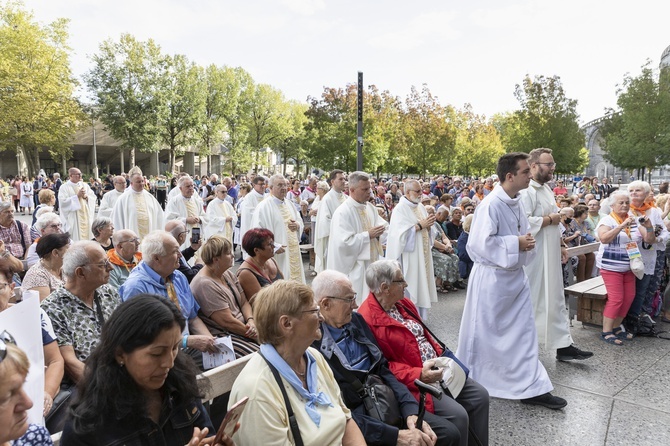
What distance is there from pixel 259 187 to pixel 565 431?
6939 millimetres

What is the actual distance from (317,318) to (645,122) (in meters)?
39.8

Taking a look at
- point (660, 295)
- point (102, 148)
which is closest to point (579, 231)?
point (660, 295)

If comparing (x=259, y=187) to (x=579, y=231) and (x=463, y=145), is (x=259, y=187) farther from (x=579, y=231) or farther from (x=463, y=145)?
(x=463, y=145)

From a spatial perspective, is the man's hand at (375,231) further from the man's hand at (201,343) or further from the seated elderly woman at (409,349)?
the man's hand at (201,343)

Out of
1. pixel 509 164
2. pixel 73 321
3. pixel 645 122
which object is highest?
pixel 645 122

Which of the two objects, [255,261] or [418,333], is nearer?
[418,333]

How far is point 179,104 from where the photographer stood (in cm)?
3816

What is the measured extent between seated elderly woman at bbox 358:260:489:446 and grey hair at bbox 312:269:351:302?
422 mm

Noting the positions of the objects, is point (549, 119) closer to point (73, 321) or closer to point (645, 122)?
point (645, 122)

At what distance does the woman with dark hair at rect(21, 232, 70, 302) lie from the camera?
407 cm

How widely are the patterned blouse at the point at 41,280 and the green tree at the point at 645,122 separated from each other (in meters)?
37.9

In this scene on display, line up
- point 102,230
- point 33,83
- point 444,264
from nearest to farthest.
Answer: point 102,230 → point 444,264 → point 33,83

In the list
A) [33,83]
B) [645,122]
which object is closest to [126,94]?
[33,83]

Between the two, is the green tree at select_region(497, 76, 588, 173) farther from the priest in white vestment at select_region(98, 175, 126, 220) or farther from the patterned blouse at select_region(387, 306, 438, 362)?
the patterned blouse at select_region(387, 306, 438, 362)
